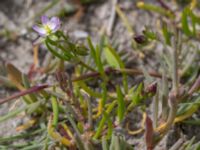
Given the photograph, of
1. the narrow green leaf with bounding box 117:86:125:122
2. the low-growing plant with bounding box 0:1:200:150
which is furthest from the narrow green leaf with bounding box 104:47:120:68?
the narrow green leaf with bounding box 117:86:125:122

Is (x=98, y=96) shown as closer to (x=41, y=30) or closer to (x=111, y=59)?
(x=111, y=59)

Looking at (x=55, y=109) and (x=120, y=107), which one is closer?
(x=120, y=107)

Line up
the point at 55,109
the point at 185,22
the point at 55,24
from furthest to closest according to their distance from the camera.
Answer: the point at 185,22, the point at 55,109, the point at 55,24

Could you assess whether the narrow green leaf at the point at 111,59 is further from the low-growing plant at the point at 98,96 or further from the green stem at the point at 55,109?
the green stem at the point at 55,109

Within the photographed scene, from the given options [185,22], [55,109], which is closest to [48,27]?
[55,109]

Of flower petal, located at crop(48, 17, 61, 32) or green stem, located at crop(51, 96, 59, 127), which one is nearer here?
flower petal, located at crop(48, 17, 61, 32)

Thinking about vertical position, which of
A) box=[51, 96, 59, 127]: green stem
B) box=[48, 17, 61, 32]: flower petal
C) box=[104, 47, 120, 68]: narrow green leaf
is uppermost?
box=[48, 17, 61, 32]: flower petal

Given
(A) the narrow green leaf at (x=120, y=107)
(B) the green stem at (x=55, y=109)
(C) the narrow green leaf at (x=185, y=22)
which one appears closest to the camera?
(A) the narrow green leaf at (x=120, y=107)

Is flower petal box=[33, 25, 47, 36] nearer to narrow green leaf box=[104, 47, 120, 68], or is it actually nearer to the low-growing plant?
the low-growing plant

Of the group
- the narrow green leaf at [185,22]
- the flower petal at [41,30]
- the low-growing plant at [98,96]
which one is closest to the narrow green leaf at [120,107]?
the low-growing plant at [98,96]

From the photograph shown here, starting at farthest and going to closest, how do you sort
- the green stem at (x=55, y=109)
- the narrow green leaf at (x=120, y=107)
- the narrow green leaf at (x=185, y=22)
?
the narrow green leaf at (x=185, y=22) < the green stem at (x=55, y=109) < the narrow green leaf at (x=120, y=107)

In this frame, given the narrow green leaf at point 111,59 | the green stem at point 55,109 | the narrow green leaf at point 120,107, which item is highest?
the narrow green leaf at point 111,59

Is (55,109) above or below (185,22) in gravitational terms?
below
